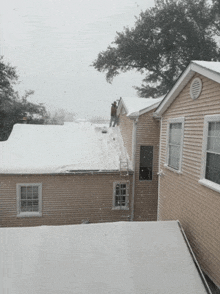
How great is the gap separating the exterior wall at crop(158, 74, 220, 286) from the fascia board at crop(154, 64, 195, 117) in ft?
0.59

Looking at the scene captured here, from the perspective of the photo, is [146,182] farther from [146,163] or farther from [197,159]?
[197,159]

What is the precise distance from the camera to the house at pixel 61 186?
460 inches

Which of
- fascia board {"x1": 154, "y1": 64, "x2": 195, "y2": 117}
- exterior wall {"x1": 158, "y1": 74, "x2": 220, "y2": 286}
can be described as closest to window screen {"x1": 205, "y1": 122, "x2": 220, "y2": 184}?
exterior wall {"x1": 158, "y1": 74, "x2": 220, "y2": 286}

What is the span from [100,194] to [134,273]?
6.66 metres

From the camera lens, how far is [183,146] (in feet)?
26.3

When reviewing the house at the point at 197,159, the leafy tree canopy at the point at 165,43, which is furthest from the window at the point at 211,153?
the leafy tree canopy at the point at 165,43

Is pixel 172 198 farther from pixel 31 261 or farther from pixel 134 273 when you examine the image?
pixel 31 261

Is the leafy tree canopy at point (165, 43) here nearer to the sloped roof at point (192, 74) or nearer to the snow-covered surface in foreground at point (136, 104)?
the snow-covered surface in foreground at point (136, 104)

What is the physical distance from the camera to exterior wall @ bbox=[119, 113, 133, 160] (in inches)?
528

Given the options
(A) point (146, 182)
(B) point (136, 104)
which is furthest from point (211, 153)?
(B) point (136, 104)

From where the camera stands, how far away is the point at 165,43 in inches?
1005

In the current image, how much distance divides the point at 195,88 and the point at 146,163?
643 centimetres

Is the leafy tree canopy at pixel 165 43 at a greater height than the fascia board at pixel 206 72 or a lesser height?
greater

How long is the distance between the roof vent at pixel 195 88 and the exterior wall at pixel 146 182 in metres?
5.20
